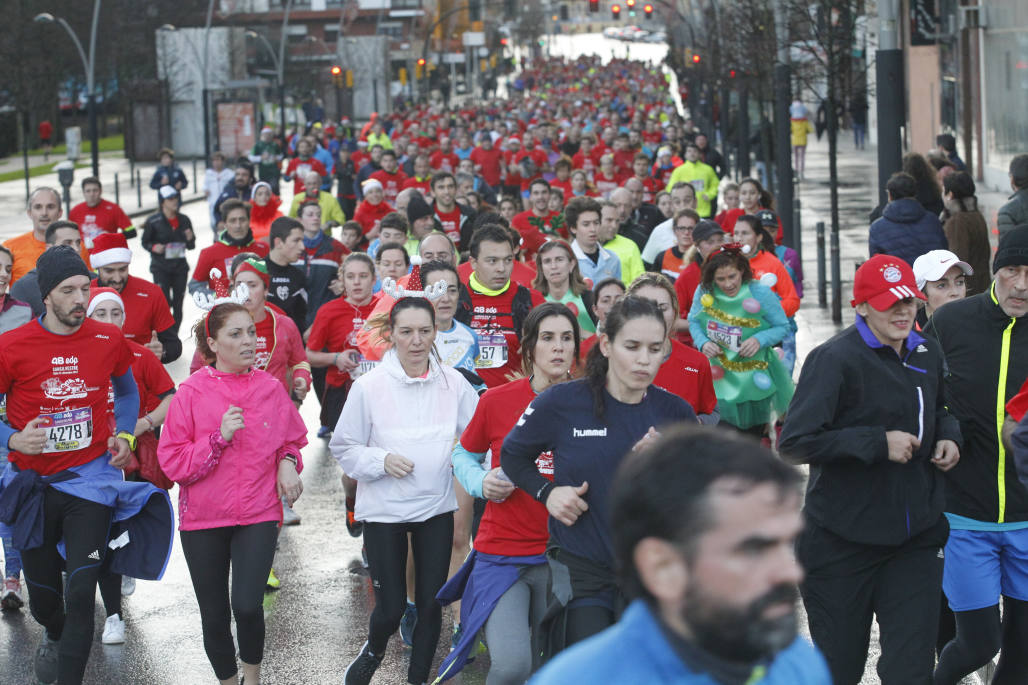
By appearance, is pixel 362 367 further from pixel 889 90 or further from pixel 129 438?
pixel 889 90

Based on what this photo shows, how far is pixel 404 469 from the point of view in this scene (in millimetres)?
6273

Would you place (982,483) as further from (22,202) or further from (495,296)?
(22,202)

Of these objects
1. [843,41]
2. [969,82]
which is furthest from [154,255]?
[969,82]

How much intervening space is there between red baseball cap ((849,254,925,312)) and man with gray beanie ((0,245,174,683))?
3.31 metres

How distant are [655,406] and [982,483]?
1463 millimetres

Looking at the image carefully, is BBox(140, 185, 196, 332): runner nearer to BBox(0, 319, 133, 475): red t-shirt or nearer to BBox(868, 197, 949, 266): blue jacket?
BBox(868, 197, 949, 266): blue jacket

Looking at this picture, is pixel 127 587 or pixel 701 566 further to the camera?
Result: pixel 127 587

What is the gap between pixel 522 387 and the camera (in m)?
5.87

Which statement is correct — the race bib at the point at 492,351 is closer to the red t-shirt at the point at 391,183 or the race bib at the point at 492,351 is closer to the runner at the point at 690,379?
the runner at the point at 690,379

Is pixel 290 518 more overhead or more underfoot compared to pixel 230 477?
more underfoot

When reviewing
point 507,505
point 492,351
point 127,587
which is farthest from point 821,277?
point 507,505

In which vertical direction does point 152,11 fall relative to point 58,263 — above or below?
above

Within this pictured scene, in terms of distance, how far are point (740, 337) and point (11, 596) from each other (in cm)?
446

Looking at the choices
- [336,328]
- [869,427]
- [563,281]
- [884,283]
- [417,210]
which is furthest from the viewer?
[417,210]
